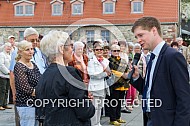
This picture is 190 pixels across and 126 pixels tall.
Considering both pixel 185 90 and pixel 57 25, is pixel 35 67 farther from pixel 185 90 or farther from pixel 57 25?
pixel 57 25

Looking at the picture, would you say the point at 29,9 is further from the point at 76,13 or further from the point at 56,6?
the point at 76,13

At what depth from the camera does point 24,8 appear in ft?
153

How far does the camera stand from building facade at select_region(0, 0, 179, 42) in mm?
40969

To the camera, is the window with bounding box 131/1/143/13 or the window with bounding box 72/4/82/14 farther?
the window with bounding box 72/4/82/14

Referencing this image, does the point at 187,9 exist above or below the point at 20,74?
above

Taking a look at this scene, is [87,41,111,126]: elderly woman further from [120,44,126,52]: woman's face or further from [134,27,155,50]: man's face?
[134,27,155,50]: man's face

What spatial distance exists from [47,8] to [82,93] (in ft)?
140

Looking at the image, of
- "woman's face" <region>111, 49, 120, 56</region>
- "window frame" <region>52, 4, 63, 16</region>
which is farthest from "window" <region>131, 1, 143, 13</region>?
"woman's face" <region>111, 49, 120, 56</region>

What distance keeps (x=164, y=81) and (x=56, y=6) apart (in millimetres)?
42567

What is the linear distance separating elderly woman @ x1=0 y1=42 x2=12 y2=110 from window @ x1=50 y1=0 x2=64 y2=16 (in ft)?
112

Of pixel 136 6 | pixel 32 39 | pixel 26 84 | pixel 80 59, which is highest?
pixel 136 6

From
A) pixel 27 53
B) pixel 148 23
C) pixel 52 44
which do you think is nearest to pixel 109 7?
pixel 27 53

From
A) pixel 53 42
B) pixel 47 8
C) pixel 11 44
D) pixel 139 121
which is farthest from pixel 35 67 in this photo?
pixel 47 8

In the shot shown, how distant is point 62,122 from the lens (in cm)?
365
